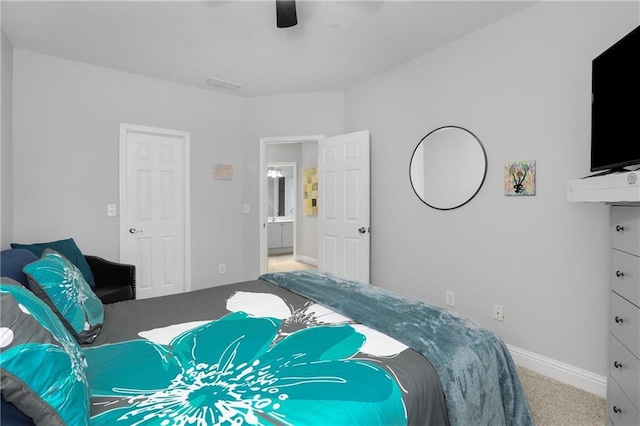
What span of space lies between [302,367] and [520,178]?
2.22 meters

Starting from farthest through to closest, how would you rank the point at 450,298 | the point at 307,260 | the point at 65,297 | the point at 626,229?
the point at 307,260
the point at 450,298
the point at 626,229
the point at 65,297

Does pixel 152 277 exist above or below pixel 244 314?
below

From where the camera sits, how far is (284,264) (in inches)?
259

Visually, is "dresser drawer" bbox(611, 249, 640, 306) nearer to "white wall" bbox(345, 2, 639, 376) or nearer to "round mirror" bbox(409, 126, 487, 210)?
"white wall" bbox(345, 2, 639, 376)

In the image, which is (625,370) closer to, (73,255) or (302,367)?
(302,367)

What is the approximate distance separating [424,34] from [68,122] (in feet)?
11.4

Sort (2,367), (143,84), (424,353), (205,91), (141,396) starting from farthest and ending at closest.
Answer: (205,91), (143,84), (424,353), (141,396), (2,367)

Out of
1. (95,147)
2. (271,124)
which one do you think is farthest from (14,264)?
(271,124)

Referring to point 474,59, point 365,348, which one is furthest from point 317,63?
point 365,348

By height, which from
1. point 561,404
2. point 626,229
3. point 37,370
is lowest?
point 561,404

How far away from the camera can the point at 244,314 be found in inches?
66.5

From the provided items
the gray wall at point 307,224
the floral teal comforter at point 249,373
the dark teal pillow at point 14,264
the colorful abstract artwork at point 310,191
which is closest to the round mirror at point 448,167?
the floral teal comforter at point 249,373

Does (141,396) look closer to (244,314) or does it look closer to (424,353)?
(244,314)

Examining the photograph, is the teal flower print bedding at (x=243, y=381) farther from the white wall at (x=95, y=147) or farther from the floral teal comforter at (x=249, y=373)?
the white wall at (x=95, y=147)
